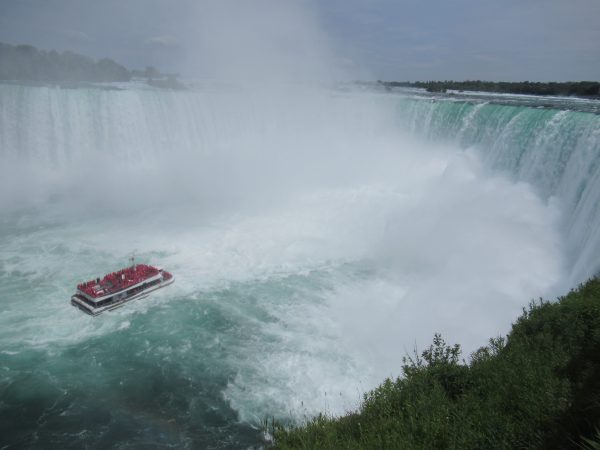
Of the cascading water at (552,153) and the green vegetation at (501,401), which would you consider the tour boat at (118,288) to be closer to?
the green vegetation at (501,401)

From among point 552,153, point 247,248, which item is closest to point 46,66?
point 247,248

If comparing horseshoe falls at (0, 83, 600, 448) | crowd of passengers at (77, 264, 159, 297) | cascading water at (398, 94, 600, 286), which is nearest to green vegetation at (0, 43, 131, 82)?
horseshoe falls at (0, 83, 600, 448)

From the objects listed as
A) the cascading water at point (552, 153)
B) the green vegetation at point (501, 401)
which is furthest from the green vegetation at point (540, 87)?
the green vegetation at point (501, 401)

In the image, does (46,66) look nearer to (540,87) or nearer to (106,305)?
(106,305)

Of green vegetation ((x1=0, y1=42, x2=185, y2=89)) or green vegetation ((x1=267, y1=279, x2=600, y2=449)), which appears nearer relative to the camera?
green vegetation ((x1=267, y1=279, x2=600, y2=449))

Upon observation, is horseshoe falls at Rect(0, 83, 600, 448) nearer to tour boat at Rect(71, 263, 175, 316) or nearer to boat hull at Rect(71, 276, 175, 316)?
boat hull at Rect(71, 276, 175, 316)
